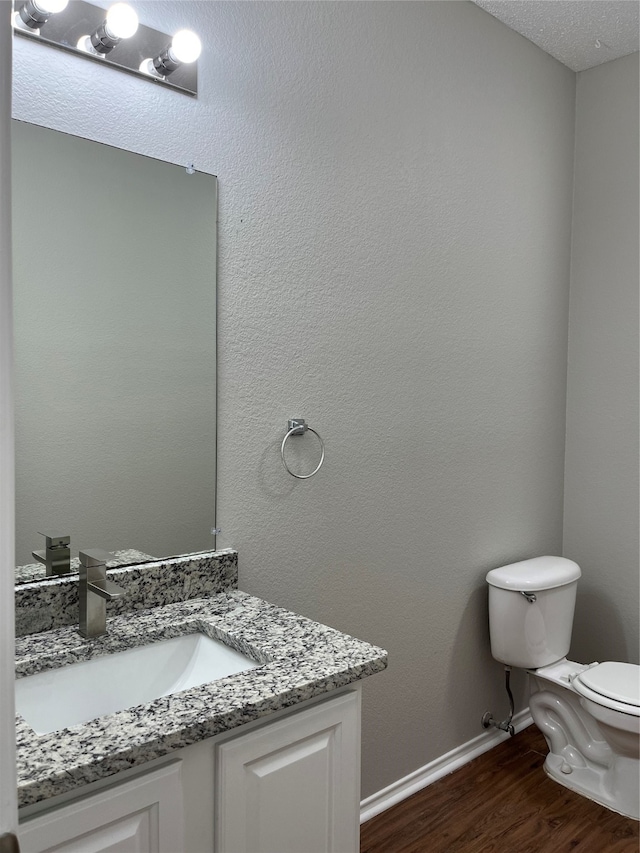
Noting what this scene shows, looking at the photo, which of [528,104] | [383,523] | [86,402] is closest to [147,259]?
[86,402]

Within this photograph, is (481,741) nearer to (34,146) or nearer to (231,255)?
(231,255)

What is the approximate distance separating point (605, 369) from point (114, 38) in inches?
87.4

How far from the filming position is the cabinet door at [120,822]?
98cm

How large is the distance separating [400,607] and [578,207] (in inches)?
73.4

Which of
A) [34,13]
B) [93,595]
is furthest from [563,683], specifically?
[34,13]

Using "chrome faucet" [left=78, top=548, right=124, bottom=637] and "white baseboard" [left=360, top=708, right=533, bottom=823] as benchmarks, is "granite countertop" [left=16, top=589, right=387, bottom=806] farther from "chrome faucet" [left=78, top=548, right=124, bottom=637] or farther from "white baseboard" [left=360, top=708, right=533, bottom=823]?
"white baseboard" [left=360, top=708, right=533, bottom=823]

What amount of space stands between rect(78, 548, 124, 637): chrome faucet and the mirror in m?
0.10

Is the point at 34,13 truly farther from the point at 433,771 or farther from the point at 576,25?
the point at 433,771

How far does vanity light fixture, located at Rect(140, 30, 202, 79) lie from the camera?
5.23 feet

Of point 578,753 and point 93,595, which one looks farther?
point 578,753

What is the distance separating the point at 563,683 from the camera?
2.49m

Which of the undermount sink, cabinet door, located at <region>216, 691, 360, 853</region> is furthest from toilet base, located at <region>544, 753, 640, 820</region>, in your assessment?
the undermount sink

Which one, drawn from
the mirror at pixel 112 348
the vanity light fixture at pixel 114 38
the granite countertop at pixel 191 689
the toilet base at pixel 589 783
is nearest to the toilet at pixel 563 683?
the toilet base at pixel 589 783

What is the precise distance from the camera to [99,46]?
1.52 m
